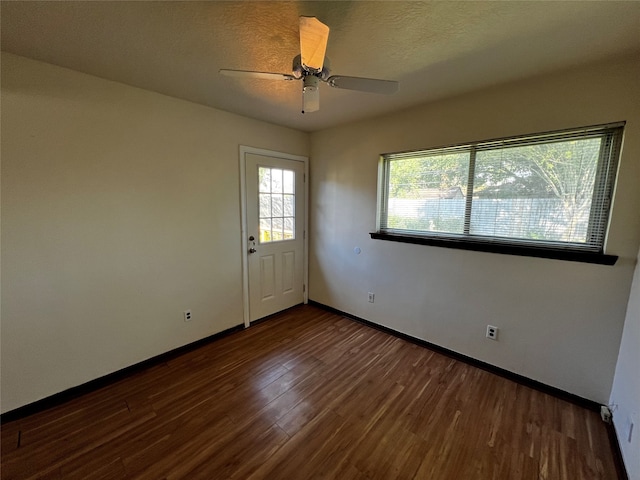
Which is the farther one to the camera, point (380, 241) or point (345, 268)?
point (345, 268)

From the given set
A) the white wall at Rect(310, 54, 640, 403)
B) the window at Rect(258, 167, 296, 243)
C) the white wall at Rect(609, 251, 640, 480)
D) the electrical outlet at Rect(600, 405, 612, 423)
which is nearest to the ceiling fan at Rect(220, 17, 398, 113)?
the white wall at Rect(310, 54, 640, 403)

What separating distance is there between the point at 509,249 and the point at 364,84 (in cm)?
166

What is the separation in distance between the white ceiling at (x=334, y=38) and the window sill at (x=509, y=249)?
123 centimetres

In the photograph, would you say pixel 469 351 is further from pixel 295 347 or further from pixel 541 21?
pixel 541 21

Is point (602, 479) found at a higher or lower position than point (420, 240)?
lower

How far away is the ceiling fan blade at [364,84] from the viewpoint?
56.6 inches

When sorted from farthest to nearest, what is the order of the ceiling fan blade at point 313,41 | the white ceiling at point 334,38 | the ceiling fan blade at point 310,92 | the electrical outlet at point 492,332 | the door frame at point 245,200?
the door frame at point 245,200 → the electrical outlet at point 492,332 → the ceiling fan blade at point 310,92 → the white ceiling at point 334,38 → the ceiling fan blade at point 313,41

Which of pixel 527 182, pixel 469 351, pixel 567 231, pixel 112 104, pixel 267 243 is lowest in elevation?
pixel 469 351

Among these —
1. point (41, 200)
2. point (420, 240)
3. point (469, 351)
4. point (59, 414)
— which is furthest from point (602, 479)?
point (41, 200)

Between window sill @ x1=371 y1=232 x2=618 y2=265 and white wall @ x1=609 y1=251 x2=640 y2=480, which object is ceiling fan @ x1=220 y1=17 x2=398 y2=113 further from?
white wall @ x1=609 y1=251 x2=640 y2=480

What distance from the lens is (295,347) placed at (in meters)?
2.60

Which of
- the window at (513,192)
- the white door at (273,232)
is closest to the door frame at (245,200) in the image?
the white door at (273,232)

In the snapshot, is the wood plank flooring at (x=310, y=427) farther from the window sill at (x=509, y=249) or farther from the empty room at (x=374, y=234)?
the window sill at (x=509, y=249)

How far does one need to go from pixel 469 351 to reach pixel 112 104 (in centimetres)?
357
